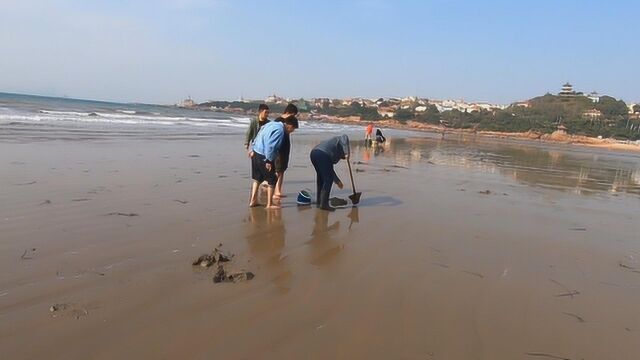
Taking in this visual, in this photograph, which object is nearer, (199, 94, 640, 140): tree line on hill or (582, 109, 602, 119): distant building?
(199, 94, 640, 140): tree line on hill

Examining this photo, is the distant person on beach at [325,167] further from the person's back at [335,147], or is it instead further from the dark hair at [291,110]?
the dark hair at [291,110]

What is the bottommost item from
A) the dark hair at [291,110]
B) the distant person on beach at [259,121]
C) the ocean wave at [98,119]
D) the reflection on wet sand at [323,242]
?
the ocean wave at [98,119]

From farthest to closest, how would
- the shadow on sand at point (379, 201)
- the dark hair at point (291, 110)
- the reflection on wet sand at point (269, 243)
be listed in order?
the shadow on sand at point (379, 201), the dark hair at point (291, 110), the reflection on wet sand at point (269, 243)

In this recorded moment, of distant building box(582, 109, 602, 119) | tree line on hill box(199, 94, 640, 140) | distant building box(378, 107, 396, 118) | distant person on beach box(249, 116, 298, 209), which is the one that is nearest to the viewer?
distant person on beach box(249, 116, 298, 209)

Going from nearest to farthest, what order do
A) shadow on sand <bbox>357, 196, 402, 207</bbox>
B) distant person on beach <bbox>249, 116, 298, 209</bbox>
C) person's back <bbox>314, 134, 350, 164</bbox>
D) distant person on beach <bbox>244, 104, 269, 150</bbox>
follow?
distant person on beach <bbox>249, 116, 298, 209</bbox> → person's back <bbox>314, 134, 350, 164</bbox> → shadow on sand <bbox>357, 196, 402, 207</bbox> → distant person on beach <bbox>244, 104, 269, 150</bbox>

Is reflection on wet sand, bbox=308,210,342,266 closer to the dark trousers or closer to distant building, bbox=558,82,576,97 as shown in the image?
the dark trousers

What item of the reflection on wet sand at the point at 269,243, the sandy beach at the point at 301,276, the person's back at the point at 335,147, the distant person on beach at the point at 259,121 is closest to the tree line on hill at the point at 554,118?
the distant person on beach at the point at 259,121

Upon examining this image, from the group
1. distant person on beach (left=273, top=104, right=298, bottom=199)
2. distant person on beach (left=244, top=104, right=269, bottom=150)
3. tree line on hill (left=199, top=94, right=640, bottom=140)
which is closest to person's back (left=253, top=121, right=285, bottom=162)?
distant person on beach (left=273, top=104, right=298, bottom=199)

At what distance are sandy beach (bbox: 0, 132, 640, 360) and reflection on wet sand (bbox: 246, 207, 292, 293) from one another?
0.09 ft

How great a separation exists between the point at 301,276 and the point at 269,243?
3.33ft

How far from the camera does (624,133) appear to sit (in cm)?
6962

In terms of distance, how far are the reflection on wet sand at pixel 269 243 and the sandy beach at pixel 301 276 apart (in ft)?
0.09

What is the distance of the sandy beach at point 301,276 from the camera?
2990 millimetres

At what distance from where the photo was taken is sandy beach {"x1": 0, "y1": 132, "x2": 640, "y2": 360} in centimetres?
299
